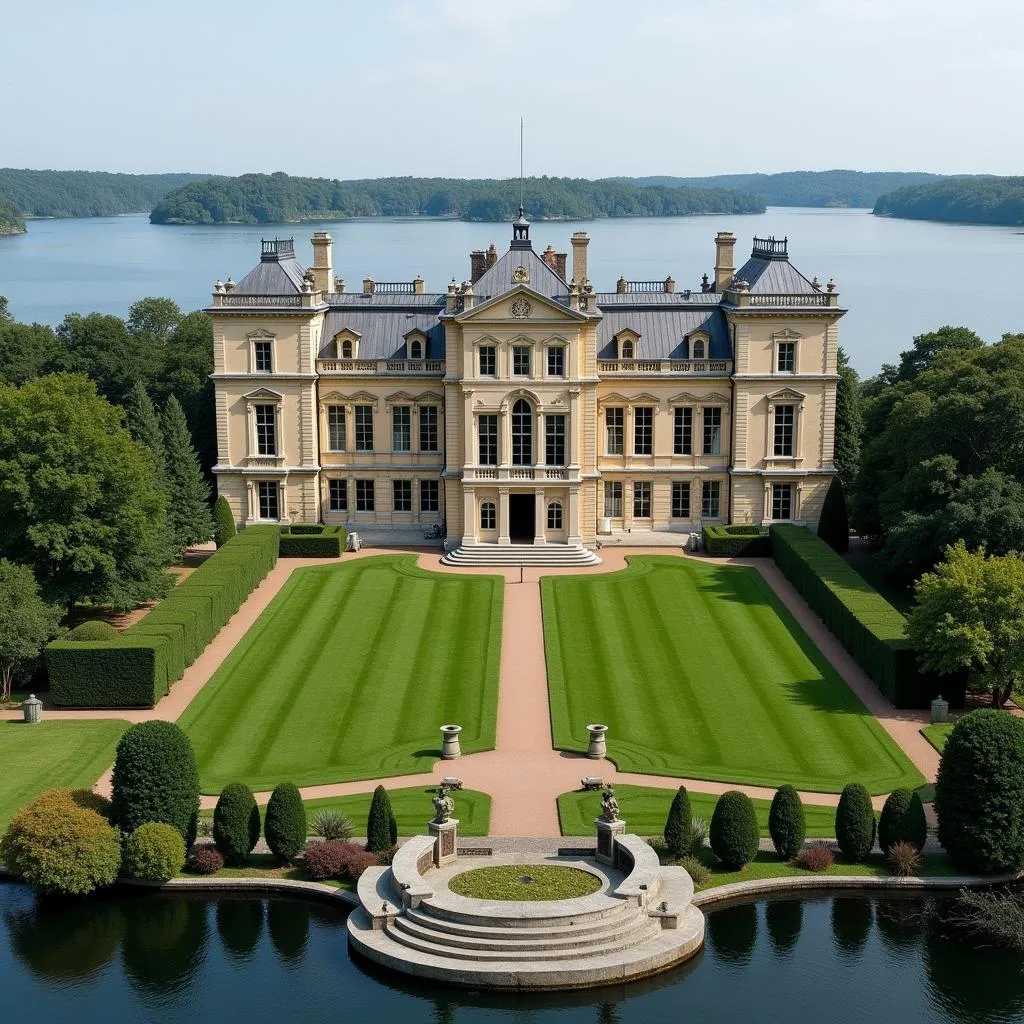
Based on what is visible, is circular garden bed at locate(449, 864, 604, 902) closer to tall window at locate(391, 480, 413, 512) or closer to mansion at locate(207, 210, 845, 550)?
mansion at locate(207, 210, 845, 550)

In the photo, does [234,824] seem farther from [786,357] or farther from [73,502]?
[786,357]

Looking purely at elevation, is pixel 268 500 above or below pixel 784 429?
below

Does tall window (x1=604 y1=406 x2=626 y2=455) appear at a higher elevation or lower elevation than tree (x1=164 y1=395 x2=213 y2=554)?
higher

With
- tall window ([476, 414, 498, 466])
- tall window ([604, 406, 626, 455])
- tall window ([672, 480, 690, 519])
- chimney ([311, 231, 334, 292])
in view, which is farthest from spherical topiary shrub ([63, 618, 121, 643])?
tall window ([672, 480, 690, 519])

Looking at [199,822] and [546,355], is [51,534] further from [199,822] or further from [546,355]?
[546,355]

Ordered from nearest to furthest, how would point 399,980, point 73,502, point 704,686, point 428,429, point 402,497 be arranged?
point 399,980 → point 704,686 → point 73,502 → point 428,429 → point 402,497

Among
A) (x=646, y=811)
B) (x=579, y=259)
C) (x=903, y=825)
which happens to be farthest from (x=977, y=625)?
(x=579, y=259)

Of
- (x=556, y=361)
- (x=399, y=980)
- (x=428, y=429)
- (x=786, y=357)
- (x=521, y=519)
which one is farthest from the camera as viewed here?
(x=428, y=429)
